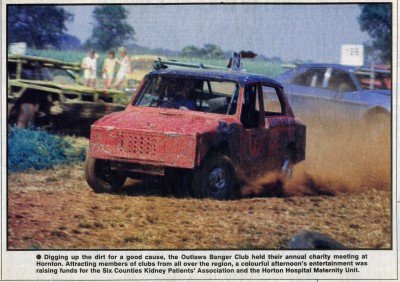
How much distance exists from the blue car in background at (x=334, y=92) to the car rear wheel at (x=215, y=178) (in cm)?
153

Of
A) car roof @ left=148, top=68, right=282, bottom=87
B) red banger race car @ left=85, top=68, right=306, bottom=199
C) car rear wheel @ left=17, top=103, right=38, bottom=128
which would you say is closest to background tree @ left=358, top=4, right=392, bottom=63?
red banger race car @ left=85, top=68, right=306, bottom=199

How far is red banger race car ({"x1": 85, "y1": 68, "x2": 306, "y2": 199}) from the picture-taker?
33.6 ft

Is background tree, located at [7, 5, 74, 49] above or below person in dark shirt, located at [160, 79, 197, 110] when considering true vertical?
above

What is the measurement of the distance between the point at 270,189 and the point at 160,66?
189cm

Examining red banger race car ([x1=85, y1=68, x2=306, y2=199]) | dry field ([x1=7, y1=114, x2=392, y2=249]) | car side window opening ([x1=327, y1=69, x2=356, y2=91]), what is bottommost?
dry field ([x1=7, y1=114, x2=392, y2=249])

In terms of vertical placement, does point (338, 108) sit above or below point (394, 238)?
above

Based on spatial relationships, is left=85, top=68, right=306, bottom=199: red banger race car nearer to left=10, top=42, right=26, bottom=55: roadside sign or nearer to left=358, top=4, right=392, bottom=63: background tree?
left=358, top=4, right=392, bottom=63: background tree

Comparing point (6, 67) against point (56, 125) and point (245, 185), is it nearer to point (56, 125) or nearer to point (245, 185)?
point (56, 125)

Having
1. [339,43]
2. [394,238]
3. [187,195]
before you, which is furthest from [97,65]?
[394,238]

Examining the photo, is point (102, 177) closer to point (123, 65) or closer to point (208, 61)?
point (123, 65)

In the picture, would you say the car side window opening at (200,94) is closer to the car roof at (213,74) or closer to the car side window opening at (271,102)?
the car roof at (213,74)

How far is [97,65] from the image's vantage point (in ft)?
38.1

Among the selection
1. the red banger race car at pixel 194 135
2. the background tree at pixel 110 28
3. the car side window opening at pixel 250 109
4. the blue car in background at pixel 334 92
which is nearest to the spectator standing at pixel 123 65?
the background tree at pixel 110 28
